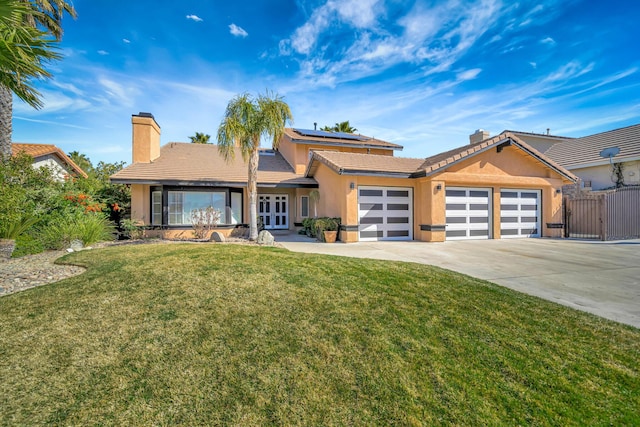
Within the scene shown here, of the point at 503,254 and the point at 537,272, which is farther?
the point at 503,254

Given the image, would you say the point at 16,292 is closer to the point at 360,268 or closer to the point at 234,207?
the point at 360,268

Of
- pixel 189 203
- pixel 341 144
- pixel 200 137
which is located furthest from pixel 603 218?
pixel 200 137

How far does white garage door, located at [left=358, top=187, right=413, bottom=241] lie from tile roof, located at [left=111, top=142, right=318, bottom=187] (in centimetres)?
416

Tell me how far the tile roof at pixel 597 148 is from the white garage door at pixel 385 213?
14.3 metres

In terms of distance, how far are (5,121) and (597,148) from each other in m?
33.1

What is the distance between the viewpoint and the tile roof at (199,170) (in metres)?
14.2

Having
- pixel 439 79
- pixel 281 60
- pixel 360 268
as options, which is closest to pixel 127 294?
pixel 360 268

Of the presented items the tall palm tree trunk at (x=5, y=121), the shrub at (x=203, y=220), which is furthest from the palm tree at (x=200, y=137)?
the tall palm tree trunk at (x=5, y=121)

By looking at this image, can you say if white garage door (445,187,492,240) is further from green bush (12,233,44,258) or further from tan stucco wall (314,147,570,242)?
green bush (12,233,44,258)

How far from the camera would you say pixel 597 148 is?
2022 centimetres

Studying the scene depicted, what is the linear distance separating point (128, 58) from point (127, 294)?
1086 centimetres

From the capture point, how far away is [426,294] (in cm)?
506

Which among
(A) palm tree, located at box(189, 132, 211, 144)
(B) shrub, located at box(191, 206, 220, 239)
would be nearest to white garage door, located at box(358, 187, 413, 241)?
(B) shrub, located at box(191, 206, 220, 239)

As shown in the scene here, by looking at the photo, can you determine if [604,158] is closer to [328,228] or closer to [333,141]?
[333,141]
